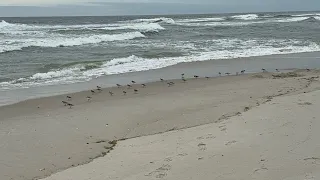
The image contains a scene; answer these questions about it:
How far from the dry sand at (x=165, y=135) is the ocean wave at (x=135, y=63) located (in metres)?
3.07

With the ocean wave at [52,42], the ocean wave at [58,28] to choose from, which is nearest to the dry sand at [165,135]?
the ocean wave at [52,42]

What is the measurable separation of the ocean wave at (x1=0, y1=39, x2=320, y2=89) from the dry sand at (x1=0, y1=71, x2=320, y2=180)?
10.1ft

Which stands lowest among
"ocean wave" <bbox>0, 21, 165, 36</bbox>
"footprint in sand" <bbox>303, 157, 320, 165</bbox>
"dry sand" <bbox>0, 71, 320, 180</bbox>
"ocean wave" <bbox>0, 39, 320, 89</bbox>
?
"ocean wave" <bbox>0, 21, 165, 36</bbox>

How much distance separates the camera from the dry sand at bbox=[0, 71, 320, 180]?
17.0ft

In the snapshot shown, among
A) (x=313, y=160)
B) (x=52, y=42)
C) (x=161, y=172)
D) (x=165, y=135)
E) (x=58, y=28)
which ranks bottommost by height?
(x=58, y=28)

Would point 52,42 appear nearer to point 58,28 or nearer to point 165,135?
point 58,28

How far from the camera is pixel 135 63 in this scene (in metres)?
17.0

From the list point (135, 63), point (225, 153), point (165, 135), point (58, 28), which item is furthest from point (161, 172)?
point (58, 28)

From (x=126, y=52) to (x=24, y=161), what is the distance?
15.2m

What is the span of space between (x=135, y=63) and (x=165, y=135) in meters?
10.3

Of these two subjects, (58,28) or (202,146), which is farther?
(58,28)

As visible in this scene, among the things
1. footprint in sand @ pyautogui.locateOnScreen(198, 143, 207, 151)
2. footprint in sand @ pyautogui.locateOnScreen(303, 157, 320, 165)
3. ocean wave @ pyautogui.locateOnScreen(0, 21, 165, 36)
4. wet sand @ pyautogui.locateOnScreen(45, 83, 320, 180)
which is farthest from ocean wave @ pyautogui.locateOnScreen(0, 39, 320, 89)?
ocean wave @ pyautogui.locateOnScreen(0, 21, 165, 36)

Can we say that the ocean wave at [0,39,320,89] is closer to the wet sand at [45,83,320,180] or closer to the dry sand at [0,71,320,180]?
the dry sand at [0,71,320,180]

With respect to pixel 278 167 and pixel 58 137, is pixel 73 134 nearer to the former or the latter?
pixel 58 137
